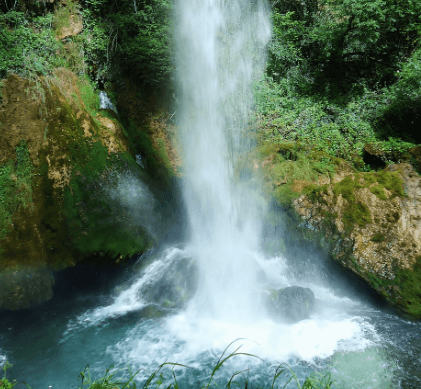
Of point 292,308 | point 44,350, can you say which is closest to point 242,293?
point 292,308

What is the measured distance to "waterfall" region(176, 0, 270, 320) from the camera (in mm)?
6680

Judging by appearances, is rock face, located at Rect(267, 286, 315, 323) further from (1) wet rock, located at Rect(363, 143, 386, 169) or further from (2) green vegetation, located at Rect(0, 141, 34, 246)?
(2) green vegetation, located at Rect(0, 141, 34, 246)

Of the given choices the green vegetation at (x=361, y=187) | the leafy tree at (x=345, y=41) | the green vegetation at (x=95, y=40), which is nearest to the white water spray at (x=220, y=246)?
the green vegetation at (x=95, y=40)

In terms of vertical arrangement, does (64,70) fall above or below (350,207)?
above

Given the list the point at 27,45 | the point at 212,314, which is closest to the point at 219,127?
the point at 27,45

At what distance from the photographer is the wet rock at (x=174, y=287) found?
5.83m

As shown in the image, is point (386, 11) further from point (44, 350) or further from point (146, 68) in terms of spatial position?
point (44, 350)

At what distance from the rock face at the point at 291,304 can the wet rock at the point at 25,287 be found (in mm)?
4489

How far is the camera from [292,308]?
5254mm

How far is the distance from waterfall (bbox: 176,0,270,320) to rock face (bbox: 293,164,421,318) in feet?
5.91

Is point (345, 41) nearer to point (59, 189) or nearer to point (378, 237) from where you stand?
point (378, 237)

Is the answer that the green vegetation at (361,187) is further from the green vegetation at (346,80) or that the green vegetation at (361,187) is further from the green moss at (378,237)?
the green vegetation at (346,80)

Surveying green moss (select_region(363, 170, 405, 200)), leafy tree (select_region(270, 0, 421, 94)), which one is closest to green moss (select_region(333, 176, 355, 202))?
green moss (select_region(363, 170, 405, 200))

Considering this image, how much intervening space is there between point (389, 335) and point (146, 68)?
8.99 m
